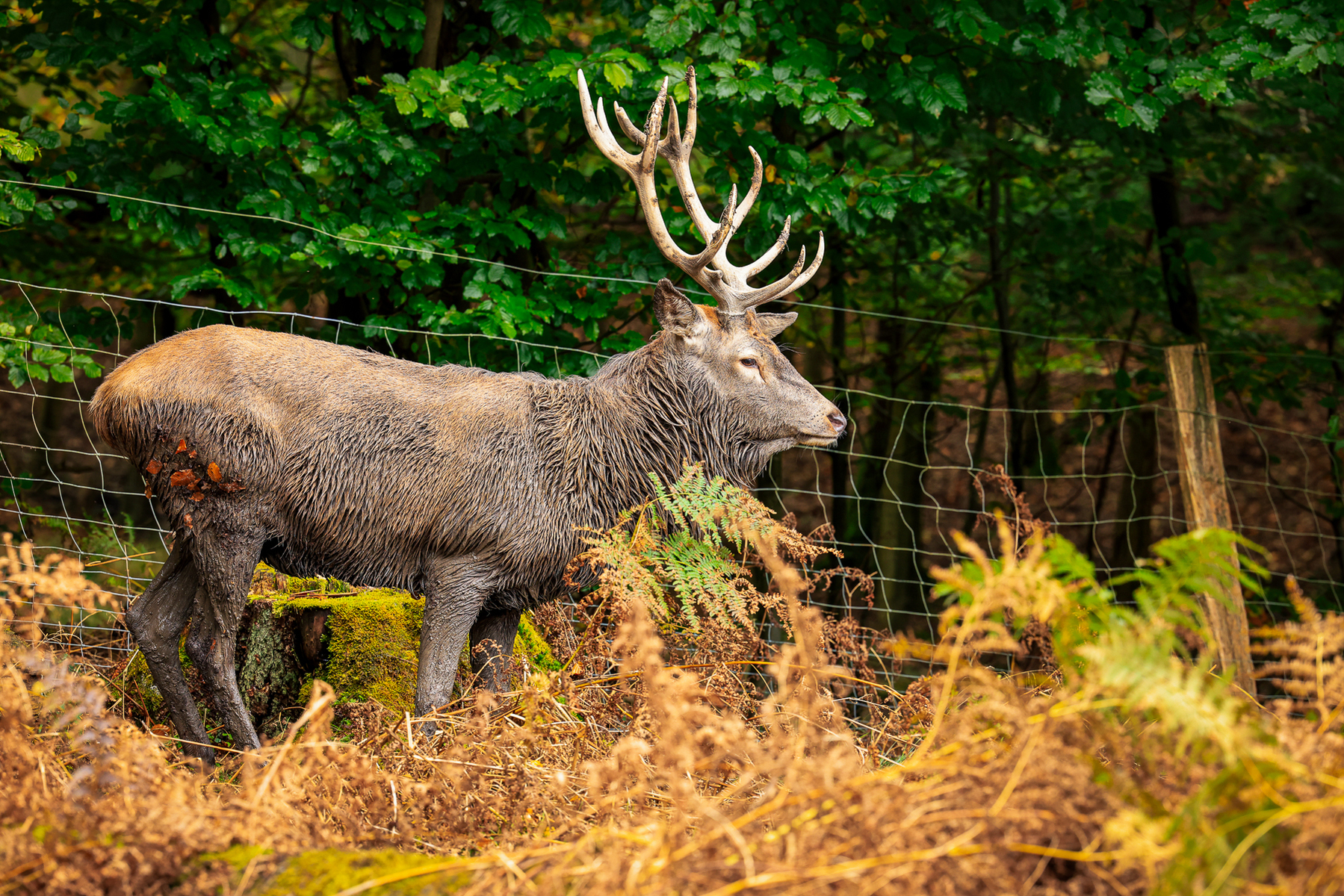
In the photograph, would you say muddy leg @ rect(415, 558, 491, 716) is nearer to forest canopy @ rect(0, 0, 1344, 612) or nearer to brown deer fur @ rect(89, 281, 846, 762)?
brown deer fur @ rect(89, 281, 846, 762)

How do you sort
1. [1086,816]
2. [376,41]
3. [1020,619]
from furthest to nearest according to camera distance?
[376,41] → [1020,619] → [1086,816]

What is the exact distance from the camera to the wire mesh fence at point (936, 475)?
8.74m

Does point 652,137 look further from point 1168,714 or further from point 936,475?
point 936,475

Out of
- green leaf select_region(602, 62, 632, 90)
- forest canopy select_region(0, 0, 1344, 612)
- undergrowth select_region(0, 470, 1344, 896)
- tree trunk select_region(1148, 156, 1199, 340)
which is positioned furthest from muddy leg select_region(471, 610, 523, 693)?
tree trunk select_region(1148, 156, 1199, 340)

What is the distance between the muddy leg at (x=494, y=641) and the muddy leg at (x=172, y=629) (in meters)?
1.14

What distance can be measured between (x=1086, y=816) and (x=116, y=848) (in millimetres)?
1837

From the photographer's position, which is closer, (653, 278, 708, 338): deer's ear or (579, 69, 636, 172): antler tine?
(653, 278, 708, 338): deer's ear

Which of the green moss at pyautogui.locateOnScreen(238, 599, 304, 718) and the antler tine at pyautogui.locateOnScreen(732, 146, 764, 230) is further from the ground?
the antler tine at pyautogui.locateOnScreen(732, 146, 764, 230)

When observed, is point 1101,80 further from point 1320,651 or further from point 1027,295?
point 1320,651

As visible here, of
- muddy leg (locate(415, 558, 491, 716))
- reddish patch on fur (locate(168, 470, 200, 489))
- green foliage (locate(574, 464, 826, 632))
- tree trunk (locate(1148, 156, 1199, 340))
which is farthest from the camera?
tree trunk (locate(1148, 156, 1199, 340))

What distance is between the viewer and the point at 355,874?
2.22 meters

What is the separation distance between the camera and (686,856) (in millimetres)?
2025

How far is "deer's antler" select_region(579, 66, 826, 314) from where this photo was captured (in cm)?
514

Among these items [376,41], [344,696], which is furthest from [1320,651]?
[376,41]
